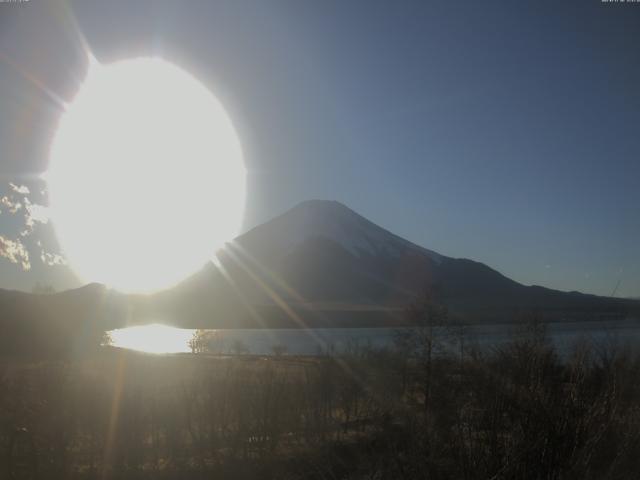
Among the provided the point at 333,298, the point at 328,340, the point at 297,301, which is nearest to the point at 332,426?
the point at 328,340

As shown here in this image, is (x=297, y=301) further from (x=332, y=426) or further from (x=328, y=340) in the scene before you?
(x=332, y=426)

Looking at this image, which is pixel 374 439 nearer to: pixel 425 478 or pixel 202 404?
pixel 202 404

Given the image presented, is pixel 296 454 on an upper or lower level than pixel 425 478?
lower

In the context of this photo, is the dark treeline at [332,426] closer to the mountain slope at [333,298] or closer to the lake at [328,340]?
the lake at [328,340]

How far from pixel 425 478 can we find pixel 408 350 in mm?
26098

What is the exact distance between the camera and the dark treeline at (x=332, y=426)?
367cm

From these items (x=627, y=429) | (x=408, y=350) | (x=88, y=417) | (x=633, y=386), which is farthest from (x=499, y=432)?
(x=408, y=350)

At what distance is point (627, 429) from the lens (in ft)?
13.2

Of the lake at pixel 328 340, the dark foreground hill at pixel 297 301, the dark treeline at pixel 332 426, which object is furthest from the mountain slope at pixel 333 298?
the dark treeline at pixel 332 426

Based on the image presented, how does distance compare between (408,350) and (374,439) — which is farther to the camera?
(408,350)

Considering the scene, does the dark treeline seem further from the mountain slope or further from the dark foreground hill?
the mountain slope

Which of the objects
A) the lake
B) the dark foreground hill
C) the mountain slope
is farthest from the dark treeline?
the mountain slope

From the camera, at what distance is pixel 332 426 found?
15875 mm

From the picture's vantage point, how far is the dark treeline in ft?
12.0
